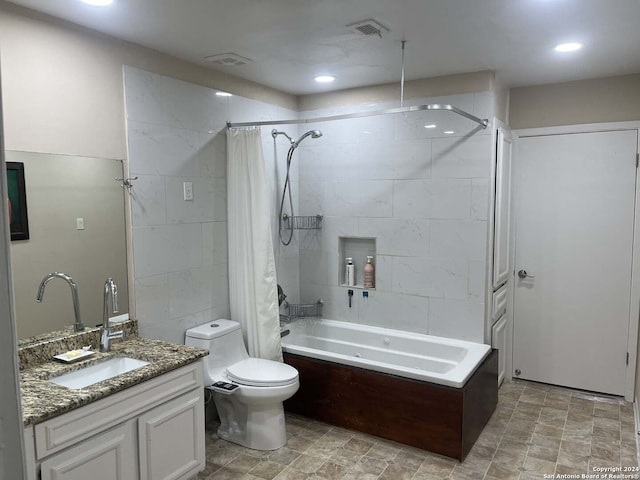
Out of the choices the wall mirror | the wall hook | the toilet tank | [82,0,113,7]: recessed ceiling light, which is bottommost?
the toilet tank

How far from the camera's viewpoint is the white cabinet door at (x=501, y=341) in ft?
12.1

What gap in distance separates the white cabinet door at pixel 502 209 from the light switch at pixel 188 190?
220 centimetres

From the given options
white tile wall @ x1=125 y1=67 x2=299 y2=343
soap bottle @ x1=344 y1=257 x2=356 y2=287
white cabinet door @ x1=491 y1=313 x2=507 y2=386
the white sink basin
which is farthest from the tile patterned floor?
soap bottle @ x1=344 y1=257 x2=356 y2=287

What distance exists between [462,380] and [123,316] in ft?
6.68

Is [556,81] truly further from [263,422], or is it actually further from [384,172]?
[263,422]

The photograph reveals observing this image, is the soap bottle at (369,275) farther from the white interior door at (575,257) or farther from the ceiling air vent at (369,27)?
the ceiling air vent at (369,27)

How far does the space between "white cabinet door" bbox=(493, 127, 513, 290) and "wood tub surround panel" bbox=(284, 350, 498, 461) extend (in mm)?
720

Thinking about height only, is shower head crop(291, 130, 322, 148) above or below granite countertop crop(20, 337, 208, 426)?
above

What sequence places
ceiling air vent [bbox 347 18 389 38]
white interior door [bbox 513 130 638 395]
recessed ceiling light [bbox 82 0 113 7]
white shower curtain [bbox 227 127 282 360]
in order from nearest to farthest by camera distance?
recessed ceiling light [bbox 82 0 113 7]
ceiling air vent [bbox 347 18 389 38]
white shower curtain [bbox 227 127 282 360]
white interior door [bbox 513 130 638 395]

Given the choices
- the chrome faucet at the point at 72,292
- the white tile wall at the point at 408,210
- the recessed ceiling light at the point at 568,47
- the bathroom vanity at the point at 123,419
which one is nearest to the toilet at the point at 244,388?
the bathroom vanity at the point at 123,419

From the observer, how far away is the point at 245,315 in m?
3.48

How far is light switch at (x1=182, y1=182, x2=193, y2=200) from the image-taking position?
3168 mm

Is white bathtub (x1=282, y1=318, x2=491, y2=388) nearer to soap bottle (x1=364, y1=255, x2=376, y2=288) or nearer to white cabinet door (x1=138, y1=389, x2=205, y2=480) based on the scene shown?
soap bottle (x1=364, y1=255, x2=376, y2=288)

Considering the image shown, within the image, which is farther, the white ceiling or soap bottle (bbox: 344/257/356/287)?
soap bottle (bbox: 344/257/356/287)
